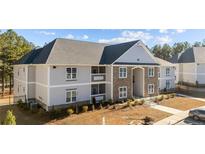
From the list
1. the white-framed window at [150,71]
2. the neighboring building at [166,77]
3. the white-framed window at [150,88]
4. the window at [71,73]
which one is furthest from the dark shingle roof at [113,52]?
the neighboring building at [166,77]

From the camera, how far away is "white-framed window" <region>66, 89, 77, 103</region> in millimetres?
20234

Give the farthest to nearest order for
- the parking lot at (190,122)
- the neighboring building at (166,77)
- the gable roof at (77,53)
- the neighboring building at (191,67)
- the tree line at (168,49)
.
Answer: the tree line at (168,49) → the neighboring building at (191,67) → the neighboring building at (166,77) → the gable roof at (77,53) → the parking lot at (190,122)

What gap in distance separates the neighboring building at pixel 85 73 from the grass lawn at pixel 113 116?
311 cm

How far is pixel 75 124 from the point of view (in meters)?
15.4

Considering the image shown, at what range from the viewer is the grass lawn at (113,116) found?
15908mm

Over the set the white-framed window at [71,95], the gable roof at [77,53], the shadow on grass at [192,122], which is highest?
the gable roof at [77,53]

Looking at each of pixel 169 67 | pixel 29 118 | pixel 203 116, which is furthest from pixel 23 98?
pixel 169 67

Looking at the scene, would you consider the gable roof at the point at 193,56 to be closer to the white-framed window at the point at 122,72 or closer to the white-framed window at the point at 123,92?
the white-framed window at the point at 122,72

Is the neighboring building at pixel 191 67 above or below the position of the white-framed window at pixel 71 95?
above

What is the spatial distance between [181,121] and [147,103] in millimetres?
6905

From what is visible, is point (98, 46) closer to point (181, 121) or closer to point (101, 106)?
point (101, 106)

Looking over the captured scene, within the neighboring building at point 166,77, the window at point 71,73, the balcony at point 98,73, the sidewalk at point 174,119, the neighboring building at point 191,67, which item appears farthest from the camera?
the neighboring building at point 191,67

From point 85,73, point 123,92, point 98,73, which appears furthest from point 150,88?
point 85,73

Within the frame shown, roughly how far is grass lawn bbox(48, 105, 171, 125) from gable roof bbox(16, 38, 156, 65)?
18.7 feet
